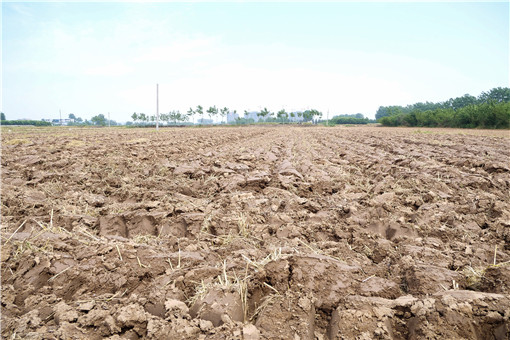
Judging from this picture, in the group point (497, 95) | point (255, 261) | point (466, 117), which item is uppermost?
point (497, 95)

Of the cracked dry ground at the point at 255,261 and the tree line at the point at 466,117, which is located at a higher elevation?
the tree line at the point at 466,117

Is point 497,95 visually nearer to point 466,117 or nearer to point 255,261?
point 466,117

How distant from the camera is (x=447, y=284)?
1.84 meters

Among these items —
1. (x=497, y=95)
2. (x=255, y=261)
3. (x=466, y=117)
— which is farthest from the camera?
(x=497, y=95)

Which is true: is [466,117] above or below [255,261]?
above

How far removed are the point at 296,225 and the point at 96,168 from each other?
4568 mm

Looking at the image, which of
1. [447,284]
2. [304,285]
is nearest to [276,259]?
[304,285]

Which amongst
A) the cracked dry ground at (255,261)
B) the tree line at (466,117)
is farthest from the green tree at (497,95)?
the cracked dry ground at (255,261)

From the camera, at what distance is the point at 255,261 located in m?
2.04

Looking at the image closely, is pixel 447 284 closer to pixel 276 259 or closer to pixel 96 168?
pixel 276 259

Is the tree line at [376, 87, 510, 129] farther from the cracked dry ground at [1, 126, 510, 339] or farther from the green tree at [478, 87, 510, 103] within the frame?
the green tree at [478, 87, 510, 103]

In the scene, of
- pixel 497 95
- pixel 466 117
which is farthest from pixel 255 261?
pixel 497 95

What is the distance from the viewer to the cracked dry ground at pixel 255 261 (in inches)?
57.1

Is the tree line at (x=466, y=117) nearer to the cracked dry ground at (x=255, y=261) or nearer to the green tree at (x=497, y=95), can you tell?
the cracked dry ground at (x=255, y=261)
